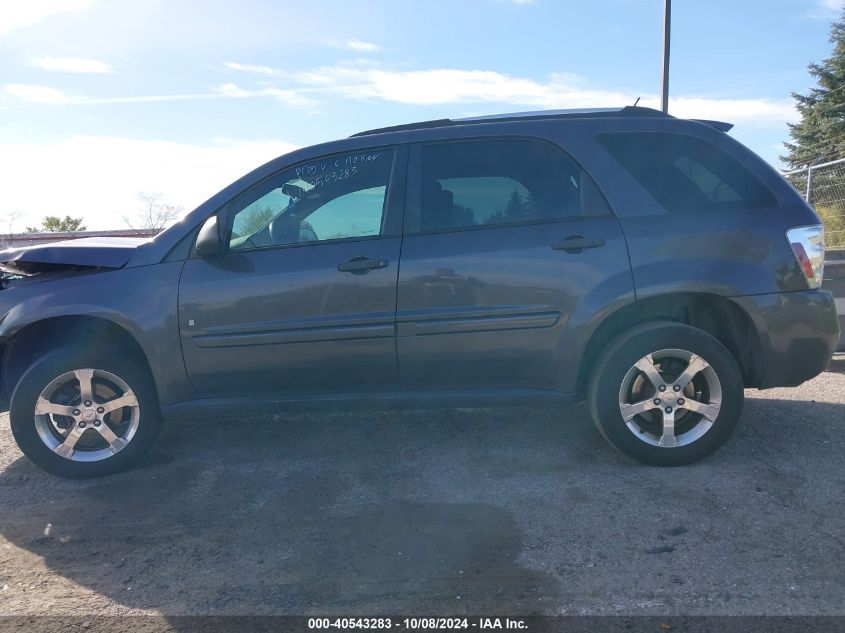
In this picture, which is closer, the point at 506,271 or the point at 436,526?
the point at 436,526

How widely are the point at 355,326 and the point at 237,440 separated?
4.71ft

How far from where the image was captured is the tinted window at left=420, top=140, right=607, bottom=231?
4078 millimetres

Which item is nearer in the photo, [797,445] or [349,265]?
[349,265]

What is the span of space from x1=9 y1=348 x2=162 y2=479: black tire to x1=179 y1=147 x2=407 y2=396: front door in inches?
13.5

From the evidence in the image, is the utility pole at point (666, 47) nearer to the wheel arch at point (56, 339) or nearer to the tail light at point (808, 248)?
the tail light at point (808, 248)

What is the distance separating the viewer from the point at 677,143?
13.6ft

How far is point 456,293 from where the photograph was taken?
397 centimetres

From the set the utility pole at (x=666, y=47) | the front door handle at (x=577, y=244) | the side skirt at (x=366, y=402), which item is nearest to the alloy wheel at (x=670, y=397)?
the side skirt at (x=366, y=402)

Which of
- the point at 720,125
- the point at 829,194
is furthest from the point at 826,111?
the point at 720,125

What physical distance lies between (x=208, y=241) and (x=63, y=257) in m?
0.91

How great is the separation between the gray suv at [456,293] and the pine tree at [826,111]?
3563 centimetres

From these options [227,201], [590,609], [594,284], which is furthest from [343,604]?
[227,201]

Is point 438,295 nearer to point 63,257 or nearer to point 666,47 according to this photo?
point 63,257

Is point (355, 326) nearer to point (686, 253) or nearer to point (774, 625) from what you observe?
point (686, 253)
